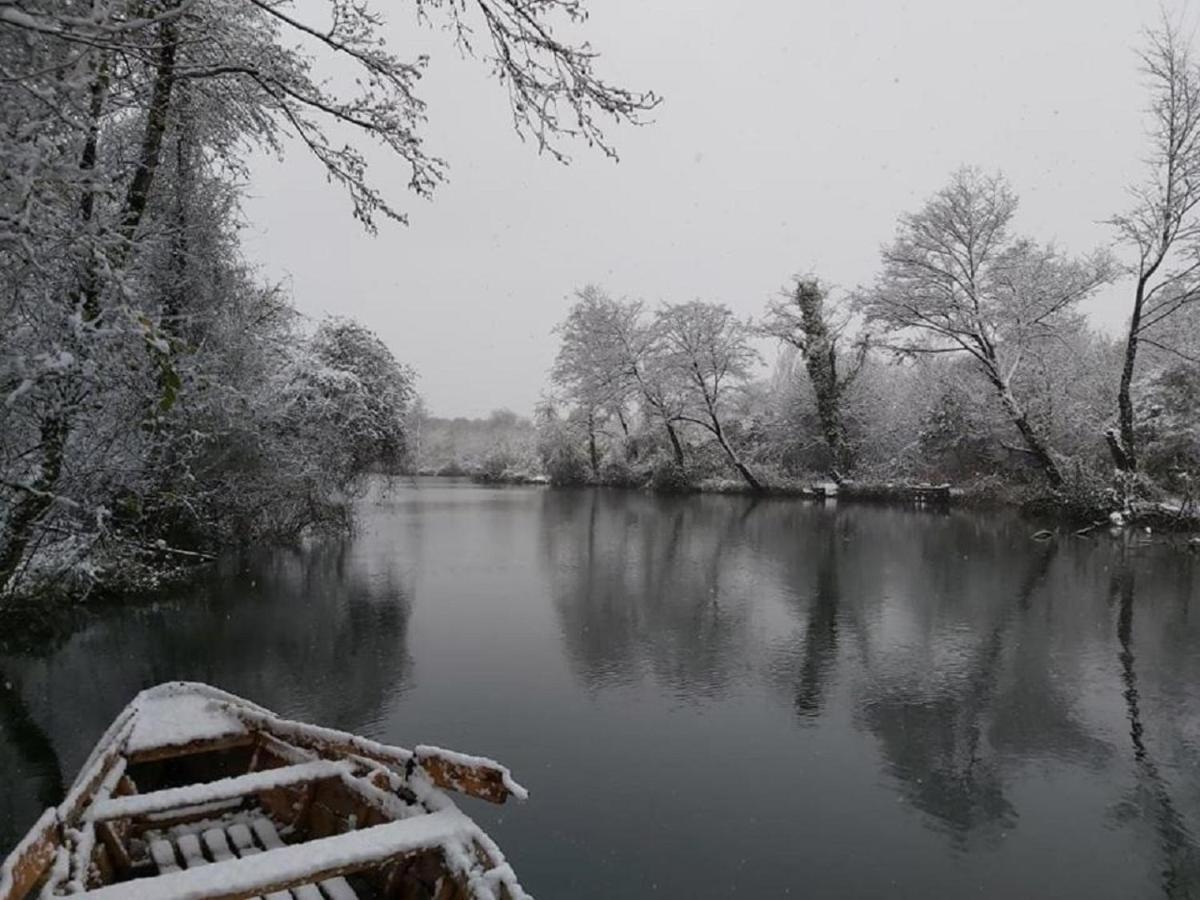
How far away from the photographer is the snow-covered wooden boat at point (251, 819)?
2.87 meters

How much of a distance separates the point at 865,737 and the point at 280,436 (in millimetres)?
11936

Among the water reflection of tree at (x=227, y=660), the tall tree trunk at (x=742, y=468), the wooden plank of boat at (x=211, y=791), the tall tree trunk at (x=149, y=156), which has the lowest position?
the water reflection of tree at (x=227, y=660)

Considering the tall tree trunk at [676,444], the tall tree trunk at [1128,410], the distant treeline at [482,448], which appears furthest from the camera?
the distant treeline at [482,448]

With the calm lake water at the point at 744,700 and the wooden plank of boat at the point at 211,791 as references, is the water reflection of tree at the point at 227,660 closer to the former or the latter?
the calm lake water at the point at 744,700

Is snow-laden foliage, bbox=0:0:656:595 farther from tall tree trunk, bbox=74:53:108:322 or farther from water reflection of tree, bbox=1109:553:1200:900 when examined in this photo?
water reflection of tree, bbox=1109:553:1200:900

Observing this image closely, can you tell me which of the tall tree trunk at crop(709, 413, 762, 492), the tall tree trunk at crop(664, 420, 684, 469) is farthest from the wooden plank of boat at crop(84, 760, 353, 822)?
the tall tree trunk at crop(664, 420, 684, 469)

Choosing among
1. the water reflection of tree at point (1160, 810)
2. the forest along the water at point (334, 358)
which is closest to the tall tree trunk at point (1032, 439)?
the forest along the water at point (334, 358)

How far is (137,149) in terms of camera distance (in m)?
9.51

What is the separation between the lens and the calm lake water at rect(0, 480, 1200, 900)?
4738 mm

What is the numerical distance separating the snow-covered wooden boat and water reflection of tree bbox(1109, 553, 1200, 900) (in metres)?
3.87

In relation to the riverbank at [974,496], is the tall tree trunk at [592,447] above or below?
above

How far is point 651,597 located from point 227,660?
5837 millimetres

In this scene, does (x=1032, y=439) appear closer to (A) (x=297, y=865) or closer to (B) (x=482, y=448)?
(A) (x=297, y=865)

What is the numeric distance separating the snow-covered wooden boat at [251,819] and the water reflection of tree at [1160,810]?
3.87 m
